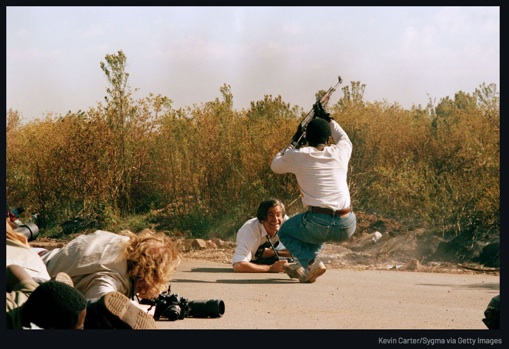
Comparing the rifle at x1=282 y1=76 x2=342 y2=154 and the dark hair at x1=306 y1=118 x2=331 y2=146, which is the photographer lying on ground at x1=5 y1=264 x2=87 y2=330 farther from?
the rifle at x1=282 y1=76 x2=342 y2=154

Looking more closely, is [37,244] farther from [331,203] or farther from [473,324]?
[473,324]

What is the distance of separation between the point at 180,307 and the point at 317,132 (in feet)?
10.5

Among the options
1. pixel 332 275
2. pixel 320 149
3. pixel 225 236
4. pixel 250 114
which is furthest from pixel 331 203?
pixel 250 114

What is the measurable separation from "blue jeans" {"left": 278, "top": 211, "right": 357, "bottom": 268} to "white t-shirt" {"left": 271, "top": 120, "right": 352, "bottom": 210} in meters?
0.14

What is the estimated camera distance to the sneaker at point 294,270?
28.9 feet

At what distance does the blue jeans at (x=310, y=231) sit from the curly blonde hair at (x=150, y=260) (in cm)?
281

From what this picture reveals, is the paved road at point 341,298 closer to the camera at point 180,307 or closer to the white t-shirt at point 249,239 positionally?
the camera at point 180,307

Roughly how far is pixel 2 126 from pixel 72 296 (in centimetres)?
156

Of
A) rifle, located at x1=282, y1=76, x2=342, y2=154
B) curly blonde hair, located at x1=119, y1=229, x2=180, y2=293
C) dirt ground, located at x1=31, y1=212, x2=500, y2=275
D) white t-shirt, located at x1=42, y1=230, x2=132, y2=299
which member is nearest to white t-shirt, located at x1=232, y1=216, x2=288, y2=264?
rifle, located at x1=282, y1=76, x2=342, y2=154

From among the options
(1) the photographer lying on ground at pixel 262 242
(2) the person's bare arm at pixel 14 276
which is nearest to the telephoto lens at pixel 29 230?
(2) the person's bare arm at pixel 14 276

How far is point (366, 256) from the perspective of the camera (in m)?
11.6

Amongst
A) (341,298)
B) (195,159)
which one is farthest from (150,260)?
(195,159)

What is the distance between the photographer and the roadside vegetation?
14.3 meters

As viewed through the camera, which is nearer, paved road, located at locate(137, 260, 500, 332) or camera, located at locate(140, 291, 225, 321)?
camera, located at locate(140, 291, 225, 321)
